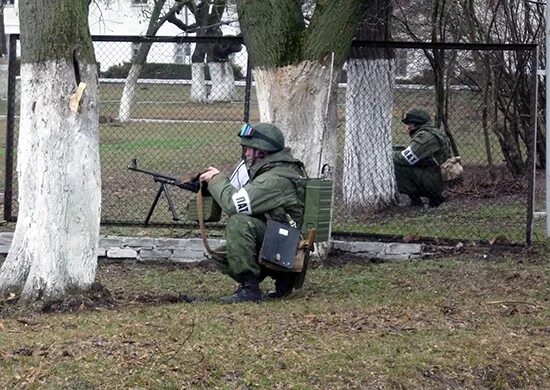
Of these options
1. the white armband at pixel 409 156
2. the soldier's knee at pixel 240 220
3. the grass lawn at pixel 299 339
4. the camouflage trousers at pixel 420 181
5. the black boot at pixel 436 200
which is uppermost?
the white armband at pixel 409 156

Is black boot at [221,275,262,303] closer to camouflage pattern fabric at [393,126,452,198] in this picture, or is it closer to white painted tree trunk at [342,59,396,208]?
white painted tree trunk at [342,59,396,208]

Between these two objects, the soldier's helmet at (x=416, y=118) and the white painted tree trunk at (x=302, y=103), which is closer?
the white painted tree trunk at (x=302, y=103)

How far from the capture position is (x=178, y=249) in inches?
389

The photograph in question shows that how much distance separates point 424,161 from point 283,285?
174 inches

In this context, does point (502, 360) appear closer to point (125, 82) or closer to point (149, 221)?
point (149, 221)

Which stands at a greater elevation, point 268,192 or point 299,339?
point 268,192

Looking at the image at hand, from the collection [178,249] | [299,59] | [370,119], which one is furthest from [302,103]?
[370,119]

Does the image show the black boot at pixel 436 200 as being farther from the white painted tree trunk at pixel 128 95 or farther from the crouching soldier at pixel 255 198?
the crouching soldier at pixel 255 198

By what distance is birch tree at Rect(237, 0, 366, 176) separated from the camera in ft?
29.0

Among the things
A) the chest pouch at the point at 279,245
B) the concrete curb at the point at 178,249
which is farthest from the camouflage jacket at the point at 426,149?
the chest pouch at the point at 279,245

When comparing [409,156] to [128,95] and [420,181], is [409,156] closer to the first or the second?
[420,181]

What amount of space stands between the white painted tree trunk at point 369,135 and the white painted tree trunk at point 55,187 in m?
4.51

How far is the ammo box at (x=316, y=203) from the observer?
25.7 feet

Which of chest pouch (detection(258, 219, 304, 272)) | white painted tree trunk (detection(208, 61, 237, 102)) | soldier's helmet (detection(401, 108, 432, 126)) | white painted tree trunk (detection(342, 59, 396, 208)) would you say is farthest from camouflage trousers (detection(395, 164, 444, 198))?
chest pouch (detection(258, 219, 304, 272))
